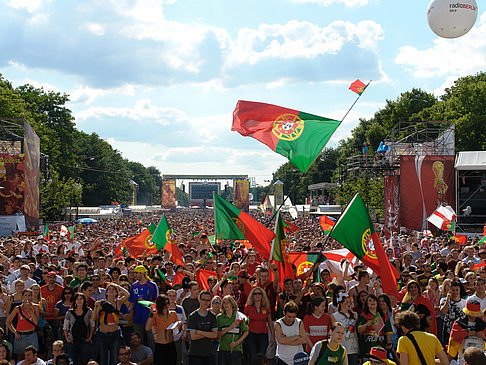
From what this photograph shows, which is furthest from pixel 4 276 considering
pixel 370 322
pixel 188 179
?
pixel 188 179

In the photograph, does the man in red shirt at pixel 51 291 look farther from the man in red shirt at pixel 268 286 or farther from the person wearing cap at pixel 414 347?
the person wearing cap at pixel 414 347

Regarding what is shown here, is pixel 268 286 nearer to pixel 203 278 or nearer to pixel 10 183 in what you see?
pixel 203 278

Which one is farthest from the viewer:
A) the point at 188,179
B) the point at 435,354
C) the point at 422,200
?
the point at 188,179

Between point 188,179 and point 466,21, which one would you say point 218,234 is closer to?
point 466,21

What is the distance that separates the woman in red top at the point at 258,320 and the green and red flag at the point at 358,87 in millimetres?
5008

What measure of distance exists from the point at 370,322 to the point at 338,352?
1582mm

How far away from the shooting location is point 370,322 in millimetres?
7789

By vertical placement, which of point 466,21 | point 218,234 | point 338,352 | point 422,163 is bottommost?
point 338,352

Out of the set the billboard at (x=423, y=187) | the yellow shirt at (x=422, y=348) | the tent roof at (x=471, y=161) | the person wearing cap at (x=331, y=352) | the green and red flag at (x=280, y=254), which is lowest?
the person wearing cap at (x=331, y=352)

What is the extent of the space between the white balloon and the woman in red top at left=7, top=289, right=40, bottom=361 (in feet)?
41.2

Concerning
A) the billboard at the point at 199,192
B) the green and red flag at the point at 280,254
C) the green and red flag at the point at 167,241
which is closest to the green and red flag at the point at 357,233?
the green and red flag at the point at 280,254

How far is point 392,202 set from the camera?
1582 inches

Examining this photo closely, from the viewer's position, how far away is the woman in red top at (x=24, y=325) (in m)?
8.84

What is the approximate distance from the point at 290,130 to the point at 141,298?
178 inches
